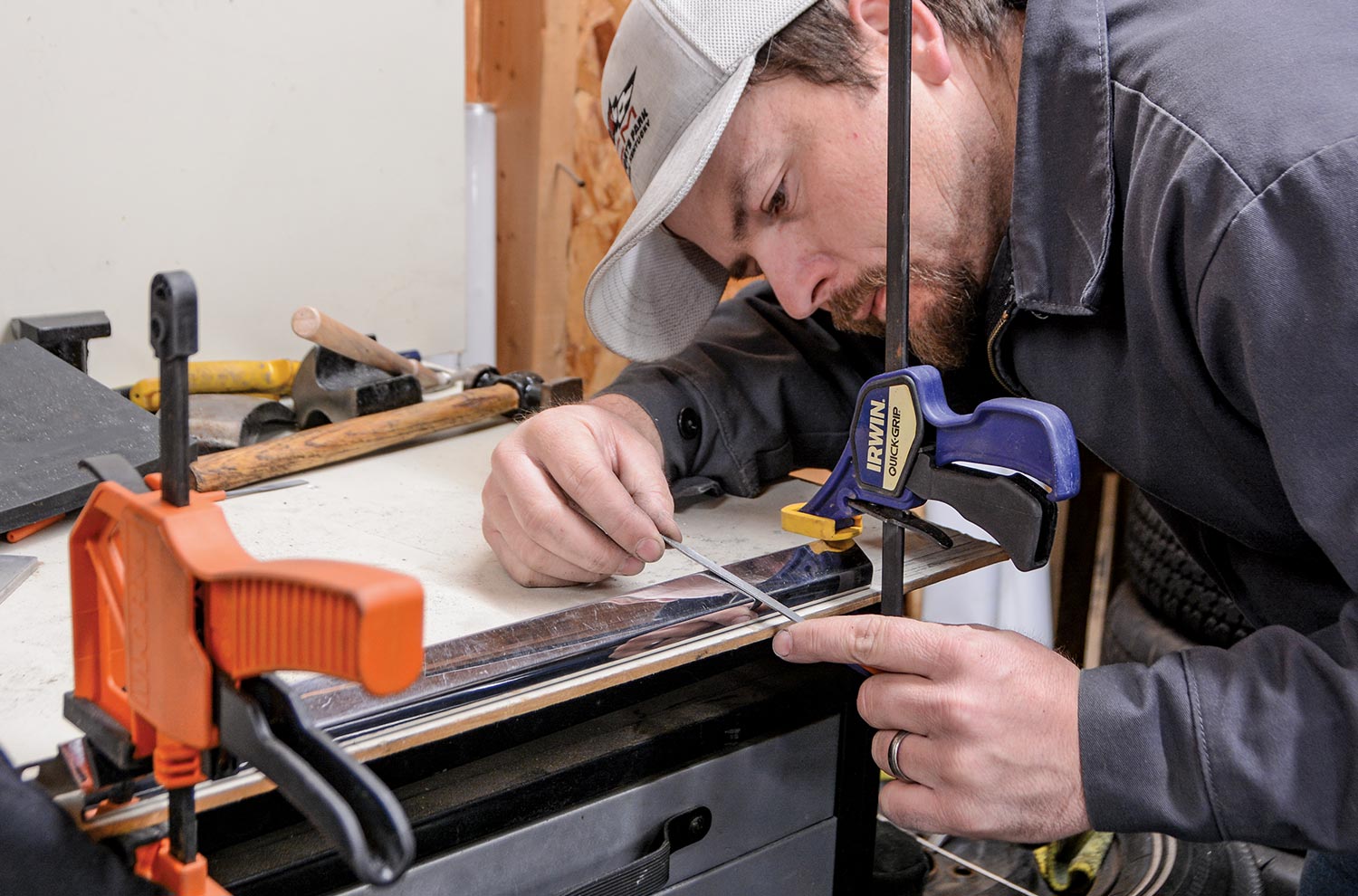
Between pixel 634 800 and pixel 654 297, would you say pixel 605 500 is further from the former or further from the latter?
pixel 654 297

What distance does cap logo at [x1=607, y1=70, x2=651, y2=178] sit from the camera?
0.93m

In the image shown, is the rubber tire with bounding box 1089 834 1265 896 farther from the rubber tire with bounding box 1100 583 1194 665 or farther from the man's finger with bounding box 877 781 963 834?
the man's finger with bounding box 877 781 963 834

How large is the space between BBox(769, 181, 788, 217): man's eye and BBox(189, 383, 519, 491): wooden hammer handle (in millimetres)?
408

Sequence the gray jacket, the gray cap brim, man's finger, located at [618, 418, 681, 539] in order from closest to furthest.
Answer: the gray jacket < man's finger, located at [618, 418, 681, 539] < the gray cap brim

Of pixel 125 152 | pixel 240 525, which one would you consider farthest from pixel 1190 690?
pixel 125 152

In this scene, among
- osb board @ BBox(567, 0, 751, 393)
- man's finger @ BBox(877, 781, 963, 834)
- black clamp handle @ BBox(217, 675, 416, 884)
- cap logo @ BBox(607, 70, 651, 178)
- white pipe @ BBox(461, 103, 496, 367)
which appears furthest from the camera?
white pipe @ BBox(461, 103, 496, 367)

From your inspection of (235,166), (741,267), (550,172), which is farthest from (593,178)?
(741,267)

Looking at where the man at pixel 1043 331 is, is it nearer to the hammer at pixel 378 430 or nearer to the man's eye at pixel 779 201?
the man's eye at pixel 779 201

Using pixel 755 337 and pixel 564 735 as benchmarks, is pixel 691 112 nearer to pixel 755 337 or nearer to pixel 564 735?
pixel 755 337

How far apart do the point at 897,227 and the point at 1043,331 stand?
0.16 m

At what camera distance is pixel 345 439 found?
40.1 inches

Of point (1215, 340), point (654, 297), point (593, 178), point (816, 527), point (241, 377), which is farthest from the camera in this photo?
point (593, 178)

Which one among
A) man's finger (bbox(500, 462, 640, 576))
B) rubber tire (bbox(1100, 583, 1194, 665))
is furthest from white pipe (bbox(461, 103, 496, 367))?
man's finger (bbox(500, 462, 640, 576))

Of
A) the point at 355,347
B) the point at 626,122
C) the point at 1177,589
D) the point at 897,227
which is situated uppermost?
the point at 626,122
